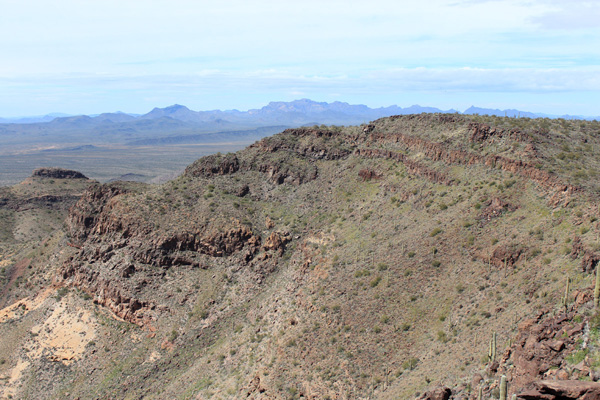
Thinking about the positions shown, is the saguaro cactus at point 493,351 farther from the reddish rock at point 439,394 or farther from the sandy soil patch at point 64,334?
the sandy soil patch at point 64,334

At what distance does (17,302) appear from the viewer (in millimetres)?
52250

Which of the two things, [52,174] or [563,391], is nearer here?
[563,391]

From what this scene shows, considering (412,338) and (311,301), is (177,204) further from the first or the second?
(412,338)

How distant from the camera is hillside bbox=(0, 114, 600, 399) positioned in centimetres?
2552

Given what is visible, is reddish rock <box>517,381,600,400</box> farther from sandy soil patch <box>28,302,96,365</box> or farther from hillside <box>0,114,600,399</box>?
sandy soil patch <box>28,302,96,365</box>

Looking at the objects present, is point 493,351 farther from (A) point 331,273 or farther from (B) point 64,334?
(B) point 64,334

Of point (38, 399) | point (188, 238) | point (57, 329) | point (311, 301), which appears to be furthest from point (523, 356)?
point (57, 329)

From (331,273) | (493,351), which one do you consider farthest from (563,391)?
(331,273)

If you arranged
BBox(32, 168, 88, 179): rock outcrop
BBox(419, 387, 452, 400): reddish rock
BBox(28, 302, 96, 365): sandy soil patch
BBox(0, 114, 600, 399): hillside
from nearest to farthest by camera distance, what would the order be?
BBox(419, 387, 452, 400): reddish rock, BBox(0, 114, 600, 399): hillside, BBox(28, 302, 96, 365): sandy soil patch, BBox(32, 168, 88, 179): rock outcrop

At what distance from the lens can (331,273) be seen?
38.6m

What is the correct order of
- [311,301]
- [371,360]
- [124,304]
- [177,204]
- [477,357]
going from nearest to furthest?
[477,357]
[371,360]
[311,301]
[124,304]
[177,204]

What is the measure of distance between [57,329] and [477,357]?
40.0 metres

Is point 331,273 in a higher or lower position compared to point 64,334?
higher

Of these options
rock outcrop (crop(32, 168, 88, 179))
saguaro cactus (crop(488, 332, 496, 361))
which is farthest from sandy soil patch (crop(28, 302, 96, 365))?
rock outcrop (crop(32, 168, 88, 179))
